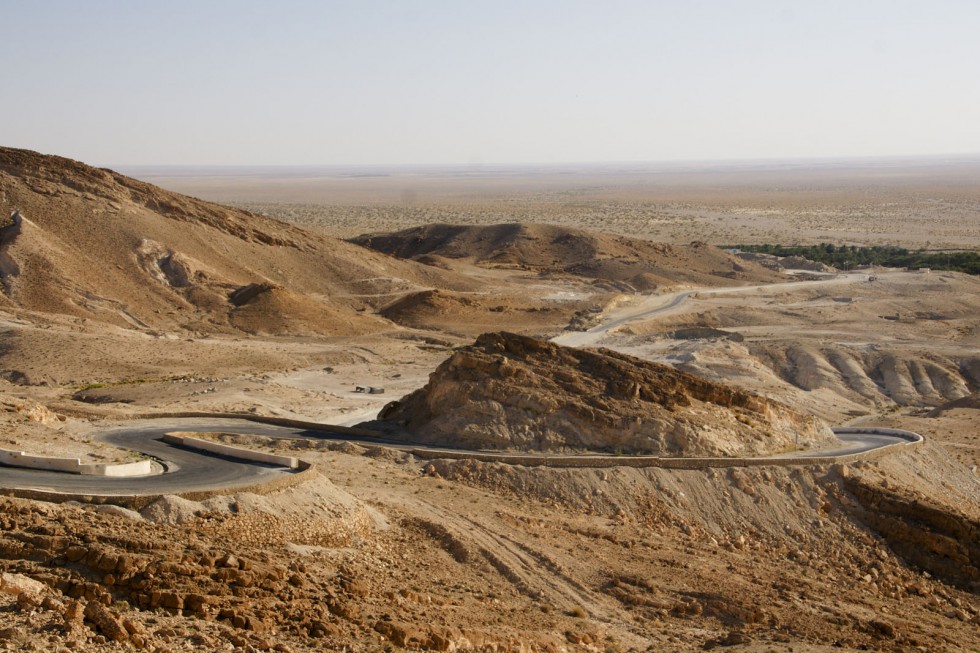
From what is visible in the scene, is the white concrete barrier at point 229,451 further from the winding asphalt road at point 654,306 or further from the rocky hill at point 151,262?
the rocky hill at point 151,262

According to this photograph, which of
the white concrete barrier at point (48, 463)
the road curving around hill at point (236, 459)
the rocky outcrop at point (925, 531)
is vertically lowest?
the rocky outcrop at point (925, 531)

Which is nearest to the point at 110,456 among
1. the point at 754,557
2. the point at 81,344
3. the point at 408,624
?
the point at 408,624

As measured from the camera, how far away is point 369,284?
65.1 meters

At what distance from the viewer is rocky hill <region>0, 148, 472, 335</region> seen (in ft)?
165

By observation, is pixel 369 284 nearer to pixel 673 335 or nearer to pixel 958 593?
pixel 673 335

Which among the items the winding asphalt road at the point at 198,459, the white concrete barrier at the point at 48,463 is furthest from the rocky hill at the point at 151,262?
the white concrete barrier at the point at 48,463

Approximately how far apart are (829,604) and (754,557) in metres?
2.93

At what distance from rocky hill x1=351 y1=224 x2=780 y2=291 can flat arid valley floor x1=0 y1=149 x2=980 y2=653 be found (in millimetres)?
9317

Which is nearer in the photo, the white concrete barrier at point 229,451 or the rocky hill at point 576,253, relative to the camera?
the white concrete barrier at point 229,451

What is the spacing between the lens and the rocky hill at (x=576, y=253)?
258ft

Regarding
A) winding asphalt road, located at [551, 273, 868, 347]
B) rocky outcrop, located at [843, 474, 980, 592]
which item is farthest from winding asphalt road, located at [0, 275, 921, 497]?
winding asphalt road, located at [551, 273, 868, 347]

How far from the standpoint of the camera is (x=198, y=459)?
22.5 metres

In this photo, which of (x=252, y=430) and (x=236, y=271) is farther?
(x=236, y=271)

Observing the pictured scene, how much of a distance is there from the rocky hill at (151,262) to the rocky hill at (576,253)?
16678 mm
